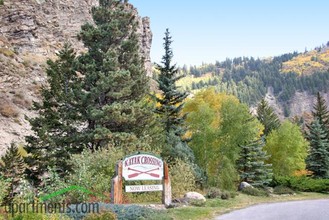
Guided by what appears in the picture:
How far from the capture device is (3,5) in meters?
66.1

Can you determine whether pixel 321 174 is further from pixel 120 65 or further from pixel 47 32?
pixel 47 32

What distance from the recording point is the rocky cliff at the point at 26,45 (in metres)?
40.8

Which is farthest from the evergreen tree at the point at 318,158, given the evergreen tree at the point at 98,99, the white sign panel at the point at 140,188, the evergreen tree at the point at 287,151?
the white sign panel at the point at 140,188

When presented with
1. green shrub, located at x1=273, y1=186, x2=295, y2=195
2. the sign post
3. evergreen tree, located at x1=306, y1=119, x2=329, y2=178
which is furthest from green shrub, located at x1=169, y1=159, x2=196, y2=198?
evergreen tree, located at x1=306, y1=119, x2=329, y2=178

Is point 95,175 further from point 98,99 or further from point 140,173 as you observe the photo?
point 98,99

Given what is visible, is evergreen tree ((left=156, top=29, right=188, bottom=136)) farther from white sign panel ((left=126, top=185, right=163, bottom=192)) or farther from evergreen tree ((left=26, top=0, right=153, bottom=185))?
white sign panel ((left=126, top=185, right=163, bottom=192))

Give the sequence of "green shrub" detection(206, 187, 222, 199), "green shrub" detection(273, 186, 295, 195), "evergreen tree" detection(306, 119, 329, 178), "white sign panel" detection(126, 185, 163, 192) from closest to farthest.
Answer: "white sign panel" detection(126, 185, 163, 192) < "green shrub" detection(206, 187, 222, 199) < "green shrub" detection(273, 186, 295, 195) < "evergreen tree" detection(306, 119, 329, 178)

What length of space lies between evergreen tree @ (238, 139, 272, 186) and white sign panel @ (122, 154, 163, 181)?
15554mm

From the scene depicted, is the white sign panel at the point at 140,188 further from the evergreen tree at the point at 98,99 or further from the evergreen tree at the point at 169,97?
the evergreen tree at the point at 169,97

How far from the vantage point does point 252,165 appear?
2842 centimetres

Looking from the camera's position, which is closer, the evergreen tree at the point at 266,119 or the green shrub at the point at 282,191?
the green shrub at the point at 282,191

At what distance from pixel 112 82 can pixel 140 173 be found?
9.34 m

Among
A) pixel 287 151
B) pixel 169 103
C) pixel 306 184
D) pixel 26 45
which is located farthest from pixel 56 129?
pixel 26 45

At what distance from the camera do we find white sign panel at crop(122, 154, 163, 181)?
1414 cm
